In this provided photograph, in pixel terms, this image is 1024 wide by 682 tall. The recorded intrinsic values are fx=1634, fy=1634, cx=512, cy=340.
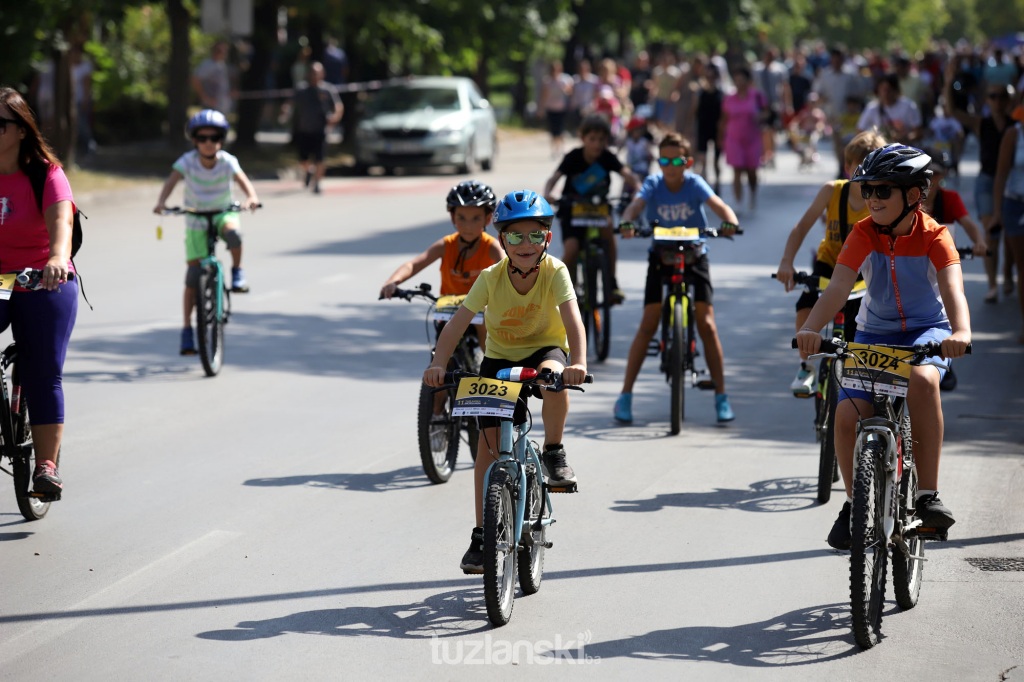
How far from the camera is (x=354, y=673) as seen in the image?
5523 mm

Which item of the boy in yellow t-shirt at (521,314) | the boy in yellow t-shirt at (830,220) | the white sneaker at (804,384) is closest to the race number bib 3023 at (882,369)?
the boy in yellow t-shirt at (521,314)

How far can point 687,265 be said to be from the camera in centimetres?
1016

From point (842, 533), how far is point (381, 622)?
5.81ft

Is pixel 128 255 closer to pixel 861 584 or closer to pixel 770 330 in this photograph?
pixel 770 330

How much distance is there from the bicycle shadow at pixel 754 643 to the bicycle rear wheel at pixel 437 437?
2492mm

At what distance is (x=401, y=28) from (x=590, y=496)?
2422cm

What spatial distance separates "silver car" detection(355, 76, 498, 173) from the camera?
28.9m

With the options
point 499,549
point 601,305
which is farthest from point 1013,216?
point 499,549

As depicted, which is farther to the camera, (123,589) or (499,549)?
(123,589)

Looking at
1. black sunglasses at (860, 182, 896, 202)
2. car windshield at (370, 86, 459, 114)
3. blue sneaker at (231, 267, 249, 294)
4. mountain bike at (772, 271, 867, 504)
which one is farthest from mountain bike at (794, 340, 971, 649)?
car windshield at (370, 86, 459, 114)

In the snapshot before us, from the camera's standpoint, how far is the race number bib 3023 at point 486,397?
6000 millimetres

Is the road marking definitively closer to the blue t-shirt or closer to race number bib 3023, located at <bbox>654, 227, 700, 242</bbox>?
race number bib 3023, located at <bbox>654, 227, 700, 242</bbox>

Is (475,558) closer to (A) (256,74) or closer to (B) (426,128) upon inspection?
(B) (426,128)

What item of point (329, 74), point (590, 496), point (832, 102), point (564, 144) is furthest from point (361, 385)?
point (564, 144)
